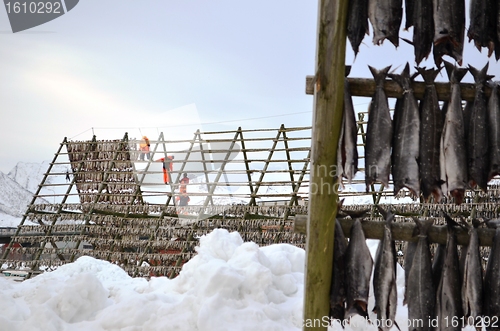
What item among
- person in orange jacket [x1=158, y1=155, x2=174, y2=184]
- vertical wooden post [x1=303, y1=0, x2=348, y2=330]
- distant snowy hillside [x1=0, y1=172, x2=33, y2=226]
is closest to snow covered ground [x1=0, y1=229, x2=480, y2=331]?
vertical wooden post [x1=303, y1=0, x2=348, y2=330]

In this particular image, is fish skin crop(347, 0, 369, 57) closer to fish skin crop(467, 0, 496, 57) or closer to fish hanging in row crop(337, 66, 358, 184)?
fish hanging in row crop(337, 66, 358, 184)

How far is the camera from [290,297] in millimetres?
4422

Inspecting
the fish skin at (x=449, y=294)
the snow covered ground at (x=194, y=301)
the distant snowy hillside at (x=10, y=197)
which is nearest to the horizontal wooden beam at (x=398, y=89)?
the fish skin at (x=449, y=294)

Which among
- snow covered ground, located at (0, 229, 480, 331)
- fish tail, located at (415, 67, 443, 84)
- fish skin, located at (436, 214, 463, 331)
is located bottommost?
snow covered ground, located at (0, 229, 480, 331)

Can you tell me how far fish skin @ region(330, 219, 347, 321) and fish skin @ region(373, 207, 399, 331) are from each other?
0.52 feet

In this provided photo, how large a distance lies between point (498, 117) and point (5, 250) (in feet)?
29.3

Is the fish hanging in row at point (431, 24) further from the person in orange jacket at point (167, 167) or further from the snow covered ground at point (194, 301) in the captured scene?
the person in orange jacket at point (167, 167)

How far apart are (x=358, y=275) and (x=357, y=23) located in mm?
1192

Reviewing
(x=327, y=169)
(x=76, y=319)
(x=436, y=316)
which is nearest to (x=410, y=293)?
(x=436, y=316)

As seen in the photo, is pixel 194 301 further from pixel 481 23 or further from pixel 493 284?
pixel 481 23

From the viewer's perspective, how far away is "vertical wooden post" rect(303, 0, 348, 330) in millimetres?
2268

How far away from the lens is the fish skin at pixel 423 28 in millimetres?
2197

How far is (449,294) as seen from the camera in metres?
2.15

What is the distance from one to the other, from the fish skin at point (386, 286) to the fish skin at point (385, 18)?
95cm
